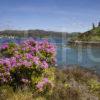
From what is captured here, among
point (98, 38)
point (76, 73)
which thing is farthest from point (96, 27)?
point (76, 73)

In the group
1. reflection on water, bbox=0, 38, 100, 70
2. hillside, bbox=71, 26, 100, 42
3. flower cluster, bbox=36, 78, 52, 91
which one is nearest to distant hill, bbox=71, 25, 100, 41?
hillside, bbox=71, 26, 100, 42

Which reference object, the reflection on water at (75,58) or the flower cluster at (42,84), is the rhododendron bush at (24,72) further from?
the reflection on water at (75,58)

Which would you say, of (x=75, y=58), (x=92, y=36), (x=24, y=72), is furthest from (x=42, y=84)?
(x=92, y=36)

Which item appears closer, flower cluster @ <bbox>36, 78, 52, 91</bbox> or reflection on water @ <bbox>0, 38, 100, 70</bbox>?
flower cluster @ <bbox>36, 78, 52, 91</bbox>

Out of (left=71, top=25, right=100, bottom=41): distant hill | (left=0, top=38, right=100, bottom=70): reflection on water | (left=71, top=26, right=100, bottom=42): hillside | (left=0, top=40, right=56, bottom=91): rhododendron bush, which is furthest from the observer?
(left=71, top=25, right=100, bottom=41): distant hill

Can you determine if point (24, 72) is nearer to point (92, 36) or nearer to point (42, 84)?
point (42, 84)

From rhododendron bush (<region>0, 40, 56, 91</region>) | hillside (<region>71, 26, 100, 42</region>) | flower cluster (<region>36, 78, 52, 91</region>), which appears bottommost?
hillside (<region>71, 26, 100, 42</region>)

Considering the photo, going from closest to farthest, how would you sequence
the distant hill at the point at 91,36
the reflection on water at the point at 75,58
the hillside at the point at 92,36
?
the reflection on water at the point at 75,58 < the hillside at the point at 92,36 < the distant hill at the point at 91,36

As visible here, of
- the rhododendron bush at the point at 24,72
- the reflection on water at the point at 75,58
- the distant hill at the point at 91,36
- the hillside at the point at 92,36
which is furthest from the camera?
the distant hill at the point at 91,36

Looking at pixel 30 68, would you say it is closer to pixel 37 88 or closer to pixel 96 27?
pixel 37 88

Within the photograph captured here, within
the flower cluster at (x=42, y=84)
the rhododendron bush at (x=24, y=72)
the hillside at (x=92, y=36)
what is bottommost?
the hillside at (x=92, y=36)

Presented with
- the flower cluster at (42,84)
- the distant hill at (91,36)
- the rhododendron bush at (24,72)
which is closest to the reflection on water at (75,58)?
the rhododendron bush at (24,72)

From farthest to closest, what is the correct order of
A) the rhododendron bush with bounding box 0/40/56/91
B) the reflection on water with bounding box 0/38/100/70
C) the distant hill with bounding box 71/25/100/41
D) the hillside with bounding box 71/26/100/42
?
1. the distant hill with bounding box 71/25/100/41
2. the hillside with bounding box 71/26/100/42
3. the reflection on water with bounding box 0/38/100/70
4. the rhododendron bush with bounding box 0/40/56/91

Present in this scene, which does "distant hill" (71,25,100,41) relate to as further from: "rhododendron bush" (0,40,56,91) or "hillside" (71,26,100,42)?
"rhododendron bush" (0,40,56,91)
